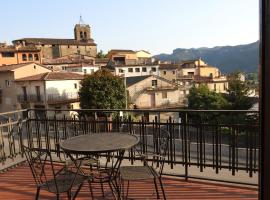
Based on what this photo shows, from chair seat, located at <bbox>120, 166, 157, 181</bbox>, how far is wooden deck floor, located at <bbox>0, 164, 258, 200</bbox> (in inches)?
20.8

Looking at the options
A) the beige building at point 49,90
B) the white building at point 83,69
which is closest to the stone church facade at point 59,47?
the white building at point 83,69

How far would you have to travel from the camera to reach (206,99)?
3281 cm

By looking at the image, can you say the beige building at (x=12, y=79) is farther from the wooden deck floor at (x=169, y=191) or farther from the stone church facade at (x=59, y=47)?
the wooden deck floor at (x=169, y=191)

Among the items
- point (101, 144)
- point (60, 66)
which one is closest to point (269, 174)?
point (101, 144)

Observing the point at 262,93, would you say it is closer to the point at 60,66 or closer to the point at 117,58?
the point at 60,66

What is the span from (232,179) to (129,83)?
33302 mm

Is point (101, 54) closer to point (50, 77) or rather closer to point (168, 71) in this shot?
point (168, 71)

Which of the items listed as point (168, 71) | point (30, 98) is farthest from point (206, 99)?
point (30, 98)

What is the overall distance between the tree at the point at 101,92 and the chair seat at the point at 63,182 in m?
22.6

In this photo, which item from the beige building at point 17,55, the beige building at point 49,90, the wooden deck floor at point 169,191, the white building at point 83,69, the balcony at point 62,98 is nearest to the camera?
the wooden deck floor at point 169,191

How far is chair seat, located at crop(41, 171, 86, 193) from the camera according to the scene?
9.29 feet

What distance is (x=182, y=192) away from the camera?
3668 millimetres

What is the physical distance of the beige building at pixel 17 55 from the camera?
4478cm

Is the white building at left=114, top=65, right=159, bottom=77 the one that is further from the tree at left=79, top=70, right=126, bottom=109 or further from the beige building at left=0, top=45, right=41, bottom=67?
the tree at left=79, top=70, right=126, bottom=109
